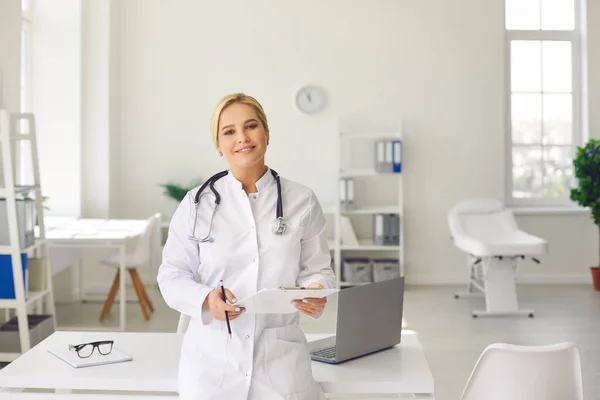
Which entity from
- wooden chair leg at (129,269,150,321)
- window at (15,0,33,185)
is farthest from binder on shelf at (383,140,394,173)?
window at (15,0,33,185)

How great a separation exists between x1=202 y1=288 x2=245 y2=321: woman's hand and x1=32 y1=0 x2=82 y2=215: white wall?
5515 millimetres

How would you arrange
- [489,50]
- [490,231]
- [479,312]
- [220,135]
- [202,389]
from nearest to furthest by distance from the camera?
1. [202,389]
2. [220,135]
3. [479,312]
4. [490,231]
5. [489,50]

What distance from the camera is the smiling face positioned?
2.24m

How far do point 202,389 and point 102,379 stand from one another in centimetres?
38

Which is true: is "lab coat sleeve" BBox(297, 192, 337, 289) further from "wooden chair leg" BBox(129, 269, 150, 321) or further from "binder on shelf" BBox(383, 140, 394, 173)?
"binder on shelf" BBox(383, 140, 394, 173)

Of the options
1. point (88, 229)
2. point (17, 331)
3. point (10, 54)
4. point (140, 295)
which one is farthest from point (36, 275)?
point (10, 54)

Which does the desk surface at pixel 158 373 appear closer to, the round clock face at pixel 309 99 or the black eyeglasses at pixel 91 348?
the black eyeglasses at pixel 91 348

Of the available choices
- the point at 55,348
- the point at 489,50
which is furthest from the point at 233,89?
the point at 55,348

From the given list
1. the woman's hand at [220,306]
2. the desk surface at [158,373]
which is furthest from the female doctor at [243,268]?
the desk surface at [158,373]

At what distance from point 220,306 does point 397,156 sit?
5.70m

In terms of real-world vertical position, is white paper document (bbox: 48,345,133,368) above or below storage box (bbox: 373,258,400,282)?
above

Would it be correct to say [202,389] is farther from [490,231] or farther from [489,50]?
[489,50]

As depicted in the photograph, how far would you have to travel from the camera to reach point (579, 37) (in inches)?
320

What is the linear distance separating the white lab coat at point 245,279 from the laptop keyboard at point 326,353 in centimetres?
30
